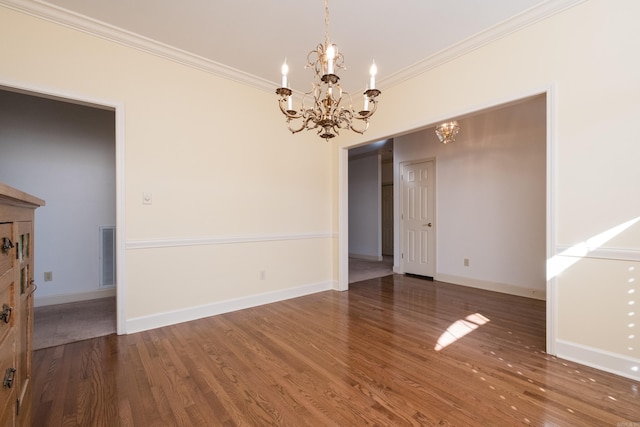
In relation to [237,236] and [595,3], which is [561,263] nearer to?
→ [595,3]

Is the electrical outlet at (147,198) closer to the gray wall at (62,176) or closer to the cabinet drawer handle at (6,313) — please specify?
the gray wall at (62,176)

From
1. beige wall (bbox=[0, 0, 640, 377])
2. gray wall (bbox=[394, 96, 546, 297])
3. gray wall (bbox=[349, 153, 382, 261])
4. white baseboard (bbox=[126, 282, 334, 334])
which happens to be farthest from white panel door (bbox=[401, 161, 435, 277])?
white baseboard (bbox=[126, 282, 334, 334])

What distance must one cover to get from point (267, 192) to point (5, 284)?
2.86 metres

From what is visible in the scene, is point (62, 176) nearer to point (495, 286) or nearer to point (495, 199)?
point (495, 199)

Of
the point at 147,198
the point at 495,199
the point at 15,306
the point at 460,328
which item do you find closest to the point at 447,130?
the point at 495,199

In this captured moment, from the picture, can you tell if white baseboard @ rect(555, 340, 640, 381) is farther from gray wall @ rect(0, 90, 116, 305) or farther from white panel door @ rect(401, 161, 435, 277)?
gray wall @ rect(0, 90, 116, 305)

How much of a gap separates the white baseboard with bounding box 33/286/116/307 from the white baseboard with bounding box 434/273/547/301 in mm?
5105

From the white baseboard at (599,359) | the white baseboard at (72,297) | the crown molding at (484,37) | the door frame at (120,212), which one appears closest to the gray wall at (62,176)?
the white baseboard at (72,297)

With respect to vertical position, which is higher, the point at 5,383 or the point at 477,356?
the point at 5,383

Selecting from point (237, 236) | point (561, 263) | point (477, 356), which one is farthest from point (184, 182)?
point (561, 263)

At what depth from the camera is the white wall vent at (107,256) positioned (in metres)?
3.90

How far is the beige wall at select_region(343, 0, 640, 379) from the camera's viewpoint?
1974 mm

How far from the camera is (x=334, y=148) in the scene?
436 cm

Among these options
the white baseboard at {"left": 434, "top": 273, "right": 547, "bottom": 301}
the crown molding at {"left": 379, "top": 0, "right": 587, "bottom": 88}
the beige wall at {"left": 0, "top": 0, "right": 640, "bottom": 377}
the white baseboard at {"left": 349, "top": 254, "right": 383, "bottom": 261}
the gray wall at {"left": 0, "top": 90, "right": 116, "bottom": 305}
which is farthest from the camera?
the white baseboard at {"left": 349, "top": 254, "right": 383, "bottom": 261}
